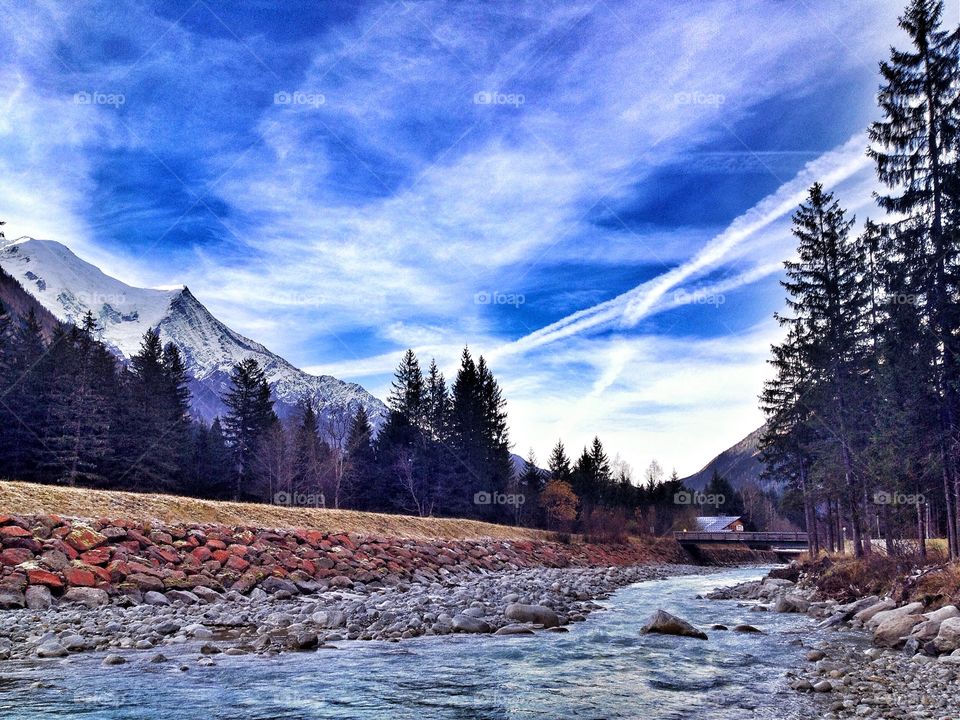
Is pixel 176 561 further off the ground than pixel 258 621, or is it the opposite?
pixel 176 561

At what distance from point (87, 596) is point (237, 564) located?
465 centimetres

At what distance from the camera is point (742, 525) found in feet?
317

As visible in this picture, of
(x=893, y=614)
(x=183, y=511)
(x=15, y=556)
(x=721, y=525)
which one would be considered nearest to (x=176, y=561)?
(x=15, y=556)

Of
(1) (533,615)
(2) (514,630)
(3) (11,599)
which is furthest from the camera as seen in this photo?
(1) (533,615)

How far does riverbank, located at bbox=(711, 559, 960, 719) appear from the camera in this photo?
7.62 meters

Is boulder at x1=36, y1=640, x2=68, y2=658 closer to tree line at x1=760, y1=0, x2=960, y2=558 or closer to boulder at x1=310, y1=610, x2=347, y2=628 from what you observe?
boulder at x1=310, y1=610, x2=347, y2=628

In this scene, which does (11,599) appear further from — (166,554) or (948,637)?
(948,637)

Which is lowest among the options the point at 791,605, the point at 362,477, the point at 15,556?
the point at 791,605

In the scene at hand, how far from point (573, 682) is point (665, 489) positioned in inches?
3844

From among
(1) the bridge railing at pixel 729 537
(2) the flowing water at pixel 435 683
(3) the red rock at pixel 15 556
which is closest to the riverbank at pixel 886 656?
(2) the flowing water at pixel 435 683

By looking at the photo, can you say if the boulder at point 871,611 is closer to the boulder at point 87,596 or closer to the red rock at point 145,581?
the red rock at point 145,581

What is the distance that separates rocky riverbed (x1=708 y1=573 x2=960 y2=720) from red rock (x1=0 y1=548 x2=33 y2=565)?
1519 centimetres

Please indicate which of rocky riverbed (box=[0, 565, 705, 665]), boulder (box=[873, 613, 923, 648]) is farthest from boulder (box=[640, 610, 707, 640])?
boulder (box=[873, 613, 923, 648])

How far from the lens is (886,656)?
34.9ft
